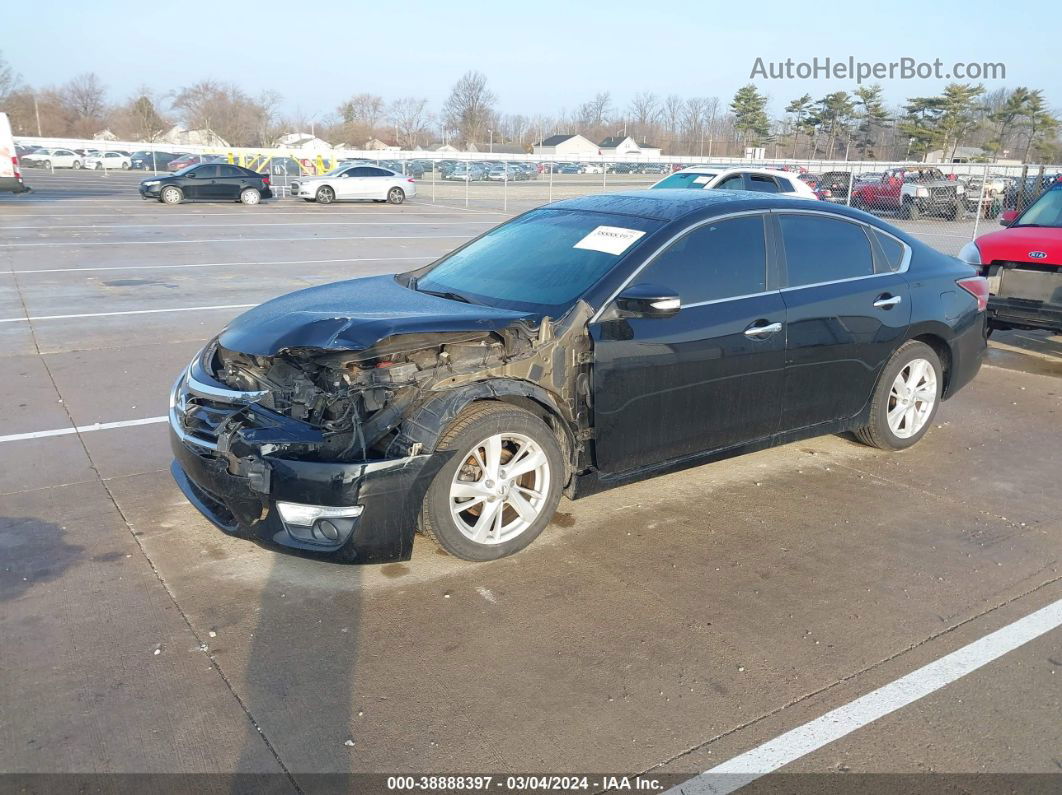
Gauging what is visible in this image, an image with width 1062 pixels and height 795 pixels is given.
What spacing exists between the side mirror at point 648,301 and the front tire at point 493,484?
2.44ft

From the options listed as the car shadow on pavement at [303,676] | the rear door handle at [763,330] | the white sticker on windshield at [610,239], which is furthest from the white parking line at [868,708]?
the white sticker on windshield at [610,239]

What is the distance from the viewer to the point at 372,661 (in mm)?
3389

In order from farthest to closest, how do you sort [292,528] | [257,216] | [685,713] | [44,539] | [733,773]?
[257,216]
[44,539]
[292,528]
[685,713]
[733,773]

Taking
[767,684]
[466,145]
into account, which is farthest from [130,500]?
[466,145]

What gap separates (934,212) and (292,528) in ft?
86.1

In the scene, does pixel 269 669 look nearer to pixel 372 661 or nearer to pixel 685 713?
pixel 372 661

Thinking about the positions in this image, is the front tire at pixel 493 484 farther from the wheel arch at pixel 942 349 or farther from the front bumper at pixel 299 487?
the wheel arch at pixel 942 349

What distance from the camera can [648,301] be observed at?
13.8 feet

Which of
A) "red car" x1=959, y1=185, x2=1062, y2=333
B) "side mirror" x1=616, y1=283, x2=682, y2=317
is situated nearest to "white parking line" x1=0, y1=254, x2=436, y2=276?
"red car" x1=959, y1=185, x2=1062, y2=333

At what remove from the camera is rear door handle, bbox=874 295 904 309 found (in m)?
5.38

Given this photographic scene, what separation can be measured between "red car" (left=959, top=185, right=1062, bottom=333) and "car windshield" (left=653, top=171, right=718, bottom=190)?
7.08 meters

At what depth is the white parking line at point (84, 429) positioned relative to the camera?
5.82 m

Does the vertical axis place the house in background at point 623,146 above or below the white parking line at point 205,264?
above

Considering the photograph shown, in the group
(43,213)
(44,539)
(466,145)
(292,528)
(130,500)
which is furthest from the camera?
(466,145)
